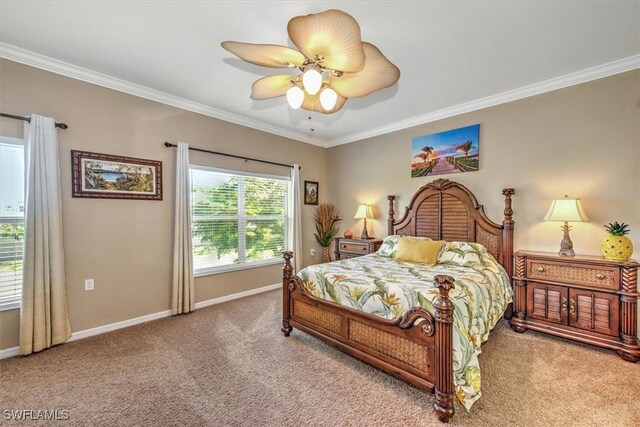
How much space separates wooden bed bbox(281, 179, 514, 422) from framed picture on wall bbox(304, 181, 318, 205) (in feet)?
5.60

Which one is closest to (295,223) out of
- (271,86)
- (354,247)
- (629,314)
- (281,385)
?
(354,247)

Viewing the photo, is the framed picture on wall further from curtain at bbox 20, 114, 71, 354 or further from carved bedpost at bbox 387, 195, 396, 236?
curtain at bbox 20, 114, 71, 354

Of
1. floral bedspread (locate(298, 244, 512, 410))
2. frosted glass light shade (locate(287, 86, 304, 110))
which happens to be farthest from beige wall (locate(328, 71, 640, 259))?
frosted glass light shade (locate(287, 86, 304, 110))

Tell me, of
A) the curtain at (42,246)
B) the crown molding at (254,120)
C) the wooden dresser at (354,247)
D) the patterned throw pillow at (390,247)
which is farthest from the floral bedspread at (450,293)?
the curtain at (42,246)

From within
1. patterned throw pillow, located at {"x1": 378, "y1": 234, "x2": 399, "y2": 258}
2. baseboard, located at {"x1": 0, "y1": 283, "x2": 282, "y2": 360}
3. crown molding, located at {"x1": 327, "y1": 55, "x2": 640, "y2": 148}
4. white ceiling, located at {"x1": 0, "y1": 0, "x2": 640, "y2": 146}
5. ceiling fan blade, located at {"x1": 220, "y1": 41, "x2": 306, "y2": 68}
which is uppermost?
white ceiling, located at {"x1": 0, "y1": 0, "x2": 640, "y2": 146}

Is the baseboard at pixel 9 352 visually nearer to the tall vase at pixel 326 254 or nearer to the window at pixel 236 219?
the window at pixel 236 219

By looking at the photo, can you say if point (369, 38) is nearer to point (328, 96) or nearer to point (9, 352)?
point (328, 96)

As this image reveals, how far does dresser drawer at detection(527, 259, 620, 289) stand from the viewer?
8.21ft

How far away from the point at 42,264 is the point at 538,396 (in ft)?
13.7

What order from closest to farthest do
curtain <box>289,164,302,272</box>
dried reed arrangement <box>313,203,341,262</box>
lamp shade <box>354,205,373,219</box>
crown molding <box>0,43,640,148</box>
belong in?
crown molding <box>0,43,640,148</box> < lamp shade <box>354,205,373,219</box> < curtain <box>289,164,302,272</box> < dried reed arrangement <box>313,203,341,262</box>

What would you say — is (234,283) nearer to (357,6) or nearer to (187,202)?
(187,202)

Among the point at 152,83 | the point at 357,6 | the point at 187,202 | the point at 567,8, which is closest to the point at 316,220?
the point at 187,202

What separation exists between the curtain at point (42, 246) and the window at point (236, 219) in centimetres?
135

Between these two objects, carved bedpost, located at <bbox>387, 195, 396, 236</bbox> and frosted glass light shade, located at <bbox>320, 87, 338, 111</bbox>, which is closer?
frosted glass light shade, located at <bbox>320, 87, 338, 111</bbox>
